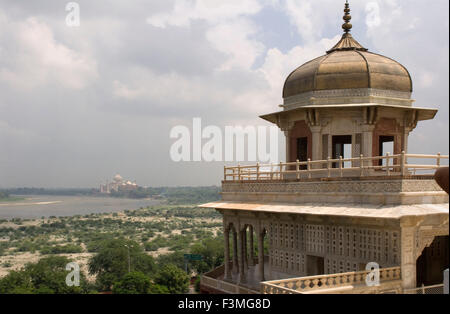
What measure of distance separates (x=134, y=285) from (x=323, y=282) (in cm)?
3048

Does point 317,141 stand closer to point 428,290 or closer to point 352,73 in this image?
point 352,73

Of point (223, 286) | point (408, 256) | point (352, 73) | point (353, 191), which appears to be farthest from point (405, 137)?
point (223, 286)

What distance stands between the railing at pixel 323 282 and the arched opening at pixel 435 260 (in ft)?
9.17

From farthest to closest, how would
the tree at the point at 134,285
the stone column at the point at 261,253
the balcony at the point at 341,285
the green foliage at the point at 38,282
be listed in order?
the green foliage at the point at 38,282 → the tree at the point at 134,285 → the stone column at the point at 261,253 → the balcony at the point at 341,285

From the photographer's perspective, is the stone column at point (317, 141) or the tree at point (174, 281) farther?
the tree at point (174, 281)

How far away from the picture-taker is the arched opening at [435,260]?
15.8m

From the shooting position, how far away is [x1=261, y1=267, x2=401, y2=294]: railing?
12742mm

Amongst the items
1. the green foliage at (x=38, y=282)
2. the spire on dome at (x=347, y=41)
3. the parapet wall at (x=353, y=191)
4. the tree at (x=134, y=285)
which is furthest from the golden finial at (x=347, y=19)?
the green foliage at (x=38, y=282)

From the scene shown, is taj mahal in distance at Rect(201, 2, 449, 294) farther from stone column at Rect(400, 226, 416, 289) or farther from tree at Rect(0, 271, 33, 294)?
tree at Rect(0, 271, 33, 294)

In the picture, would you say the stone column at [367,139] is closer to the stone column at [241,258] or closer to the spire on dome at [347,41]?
the spire on dome at [347,41]

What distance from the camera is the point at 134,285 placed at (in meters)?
40.9

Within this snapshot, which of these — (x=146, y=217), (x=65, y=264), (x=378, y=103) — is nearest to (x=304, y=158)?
(x=378, y=103)

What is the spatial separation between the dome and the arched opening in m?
6.36
